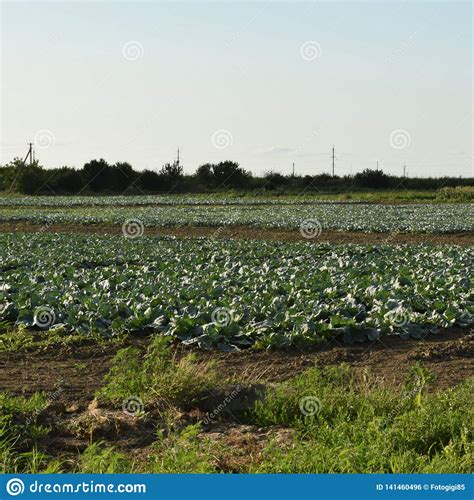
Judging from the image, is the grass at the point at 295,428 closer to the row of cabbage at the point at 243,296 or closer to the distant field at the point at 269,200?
the row of cabbage at the point at 243,296

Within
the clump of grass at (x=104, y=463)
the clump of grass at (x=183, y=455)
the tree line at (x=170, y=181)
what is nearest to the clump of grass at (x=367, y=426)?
the clump of grass at (x=183, y=455)

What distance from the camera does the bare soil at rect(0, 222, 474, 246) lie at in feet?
74.8

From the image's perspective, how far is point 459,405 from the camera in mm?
6043

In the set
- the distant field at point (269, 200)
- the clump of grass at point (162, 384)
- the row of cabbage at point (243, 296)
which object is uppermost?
the distant field at point (269, 200)

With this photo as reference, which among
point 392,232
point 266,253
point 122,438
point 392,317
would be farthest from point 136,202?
point 122,438

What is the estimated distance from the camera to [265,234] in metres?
25.0

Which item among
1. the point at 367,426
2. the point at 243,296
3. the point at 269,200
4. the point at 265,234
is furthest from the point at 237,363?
the point at 269,200

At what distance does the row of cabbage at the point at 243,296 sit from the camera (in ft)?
30.0

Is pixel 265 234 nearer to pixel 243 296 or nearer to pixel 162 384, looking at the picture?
pixel 243 296

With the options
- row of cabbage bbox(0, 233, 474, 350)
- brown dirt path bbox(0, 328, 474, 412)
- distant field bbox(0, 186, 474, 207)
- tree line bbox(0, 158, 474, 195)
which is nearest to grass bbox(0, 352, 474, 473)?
brown dirt path bbox(0, 328, 474, 412)

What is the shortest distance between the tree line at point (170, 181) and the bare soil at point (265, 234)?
33803 mm

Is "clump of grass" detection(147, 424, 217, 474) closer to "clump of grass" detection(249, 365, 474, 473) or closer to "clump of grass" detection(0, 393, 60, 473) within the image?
"clump of grass" detection(249, 365, 474, 473)

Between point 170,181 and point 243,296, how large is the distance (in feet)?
181

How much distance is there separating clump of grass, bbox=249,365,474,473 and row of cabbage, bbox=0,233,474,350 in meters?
2.06
